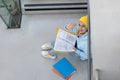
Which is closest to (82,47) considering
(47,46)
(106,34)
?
(47,46)

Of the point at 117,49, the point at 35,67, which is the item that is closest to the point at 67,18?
the point at 35,67

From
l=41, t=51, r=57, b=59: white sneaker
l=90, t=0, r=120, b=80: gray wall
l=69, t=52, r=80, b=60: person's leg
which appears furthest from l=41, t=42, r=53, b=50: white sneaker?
l=90, t=0, r=120, b=80: gray wall

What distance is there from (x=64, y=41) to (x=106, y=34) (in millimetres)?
743

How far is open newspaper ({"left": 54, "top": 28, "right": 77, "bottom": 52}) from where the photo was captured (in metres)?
1.58

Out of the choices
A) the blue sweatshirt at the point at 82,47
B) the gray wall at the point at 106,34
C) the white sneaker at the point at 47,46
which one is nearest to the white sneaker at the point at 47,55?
the white sneaker at the point at 47,46

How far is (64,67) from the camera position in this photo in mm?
1559

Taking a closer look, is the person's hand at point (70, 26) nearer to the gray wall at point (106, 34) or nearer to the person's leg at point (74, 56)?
the person's leg at point (74, 56)

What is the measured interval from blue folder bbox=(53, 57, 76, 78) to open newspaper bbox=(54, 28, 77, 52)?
8 centimetres

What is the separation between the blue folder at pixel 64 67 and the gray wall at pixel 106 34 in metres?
0.45

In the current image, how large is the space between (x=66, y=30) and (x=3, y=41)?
495 millimetres

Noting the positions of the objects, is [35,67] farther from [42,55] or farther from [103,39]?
[103,39]

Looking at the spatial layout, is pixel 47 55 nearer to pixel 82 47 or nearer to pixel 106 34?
pixel 82 47

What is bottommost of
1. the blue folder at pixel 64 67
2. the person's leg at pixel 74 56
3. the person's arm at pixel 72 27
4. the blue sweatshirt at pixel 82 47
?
the blue folder at pixel 64 67

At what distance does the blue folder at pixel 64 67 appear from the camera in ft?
5.03
